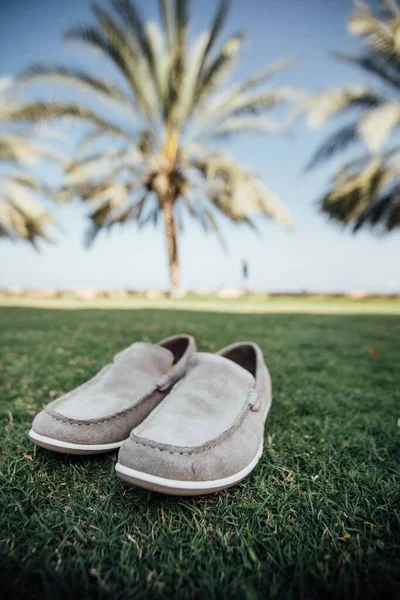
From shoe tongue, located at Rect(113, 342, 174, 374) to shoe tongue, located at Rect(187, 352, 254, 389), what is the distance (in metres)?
0.16

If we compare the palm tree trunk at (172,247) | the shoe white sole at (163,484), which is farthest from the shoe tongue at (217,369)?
the palm tree trunk at (172,247)

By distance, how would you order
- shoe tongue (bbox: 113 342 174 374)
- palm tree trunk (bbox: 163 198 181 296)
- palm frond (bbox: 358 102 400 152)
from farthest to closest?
palm tree trunk (bbox: 163 198 181 296)
palm frond (bbox: 358 102 400 152)
shoe tongue (bbox: 113 342 174 374)

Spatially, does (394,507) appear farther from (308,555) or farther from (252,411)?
(252,411)

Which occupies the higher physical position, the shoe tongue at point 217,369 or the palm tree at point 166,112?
the palm tree at point 166,112

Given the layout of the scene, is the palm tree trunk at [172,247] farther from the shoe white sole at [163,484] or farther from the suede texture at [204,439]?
the shoe white sole at [163,484]

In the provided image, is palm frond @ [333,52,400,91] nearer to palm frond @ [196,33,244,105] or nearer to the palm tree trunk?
palm frond @ [196,33,244,105]

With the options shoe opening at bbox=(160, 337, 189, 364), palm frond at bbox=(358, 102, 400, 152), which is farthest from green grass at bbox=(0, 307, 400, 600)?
palm frond at bbox=(358, 102, 400, 152)

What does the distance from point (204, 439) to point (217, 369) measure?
34cm

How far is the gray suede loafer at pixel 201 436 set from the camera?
84cm

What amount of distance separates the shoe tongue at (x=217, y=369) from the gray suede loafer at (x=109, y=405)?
102mm

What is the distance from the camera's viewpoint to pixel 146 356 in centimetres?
138

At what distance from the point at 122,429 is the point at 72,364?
4.27 feet

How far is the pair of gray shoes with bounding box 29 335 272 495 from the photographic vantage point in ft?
2.79

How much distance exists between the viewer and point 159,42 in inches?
349
